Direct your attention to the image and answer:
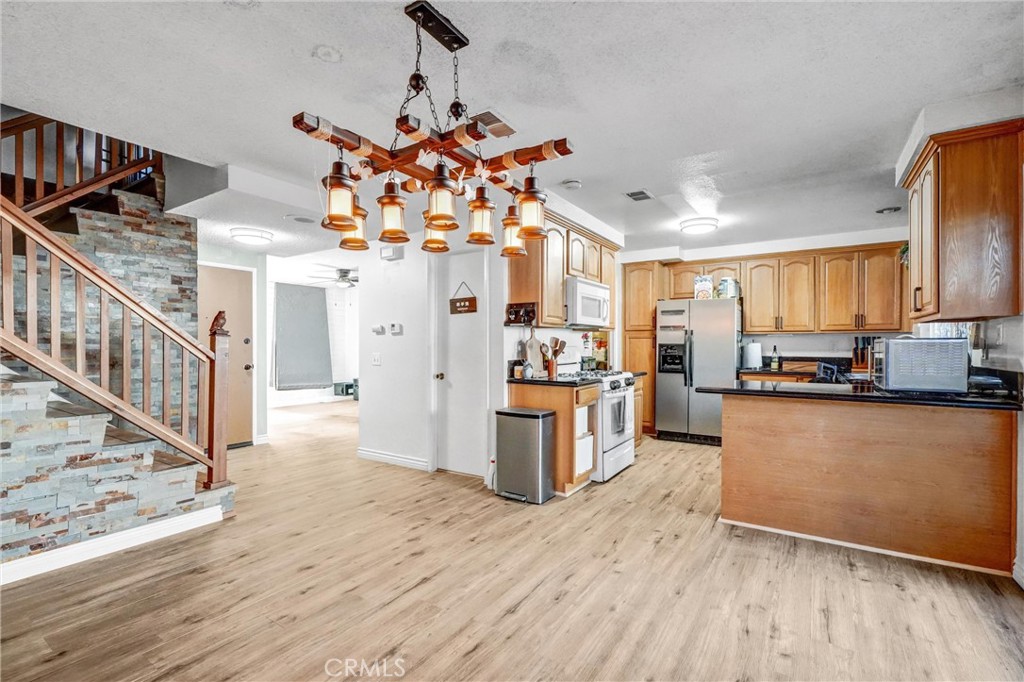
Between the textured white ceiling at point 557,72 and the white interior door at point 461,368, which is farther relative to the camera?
the white interior door at point 461,368

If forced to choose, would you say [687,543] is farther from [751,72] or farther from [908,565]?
[751,72]

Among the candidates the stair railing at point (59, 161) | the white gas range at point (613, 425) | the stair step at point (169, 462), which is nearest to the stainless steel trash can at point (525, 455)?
the white gas range at point (613, 425)

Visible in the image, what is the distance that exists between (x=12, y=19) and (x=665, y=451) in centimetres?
574

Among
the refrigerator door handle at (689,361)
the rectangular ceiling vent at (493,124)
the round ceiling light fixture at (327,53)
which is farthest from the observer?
the refrigerator door handle at (689,361)

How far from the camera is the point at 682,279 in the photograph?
21.7ft

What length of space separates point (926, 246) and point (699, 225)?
224 centimetres

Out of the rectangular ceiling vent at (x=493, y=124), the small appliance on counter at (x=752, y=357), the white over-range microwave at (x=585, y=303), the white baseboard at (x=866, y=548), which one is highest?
the rectangular ceiling vent at (x=493, y=124)

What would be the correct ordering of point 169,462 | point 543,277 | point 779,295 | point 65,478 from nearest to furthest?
point 65,478 < point 169,462 < point 543,277 < point 779,295

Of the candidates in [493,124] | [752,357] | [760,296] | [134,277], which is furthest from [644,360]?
[134,277]

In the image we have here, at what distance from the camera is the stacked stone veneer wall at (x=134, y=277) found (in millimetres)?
3889

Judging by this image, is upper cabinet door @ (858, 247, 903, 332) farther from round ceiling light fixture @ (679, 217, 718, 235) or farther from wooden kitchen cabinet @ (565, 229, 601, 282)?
wooden kitchen cabinet @ (565, 229, 601, 282)

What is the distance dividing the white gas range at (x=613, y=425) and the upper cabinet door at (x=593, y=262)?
103cm

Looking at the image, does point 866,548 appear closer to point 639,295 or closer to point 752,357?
point 752,357

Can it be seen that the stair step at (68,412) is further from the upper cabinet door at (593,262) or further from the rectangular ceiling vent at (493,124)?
the upper cabinet door at (593,262)
